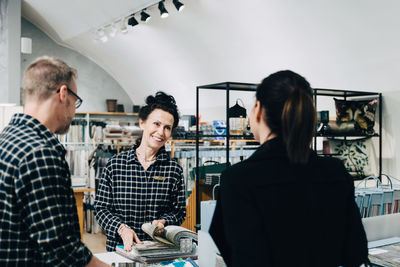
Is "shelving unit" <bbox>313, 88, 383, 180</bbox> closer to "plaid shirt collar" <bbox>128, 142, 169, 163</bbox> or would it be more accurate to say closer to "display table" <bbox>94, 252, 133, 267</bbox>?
"plaid shirt collar" <bbox>128, 142, 169, 163</bbox>

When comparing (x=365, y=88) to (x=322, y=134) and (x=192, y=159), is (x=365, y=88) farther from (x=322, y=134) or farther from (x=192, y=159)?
(x=192, y=159)

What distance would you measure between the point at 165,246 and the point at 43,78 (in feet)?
3.19

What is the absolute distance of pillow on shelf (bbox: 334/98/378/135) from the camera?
4395mm

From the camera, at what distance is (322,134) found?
4418 mm

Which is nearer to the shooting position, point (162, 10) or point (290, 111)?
point (290, 111)

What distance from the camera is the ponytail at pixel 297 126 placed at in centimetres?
109

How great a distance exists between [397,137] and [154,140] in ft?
10.2

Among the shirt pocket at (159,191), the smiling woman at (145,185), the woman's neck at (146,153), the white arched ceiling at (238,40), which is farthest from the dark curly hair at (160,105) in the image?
the white arched ceiling at (238,40)

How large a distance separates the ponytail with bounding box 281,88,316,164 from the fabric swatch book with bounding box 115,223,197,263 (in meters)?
0.90

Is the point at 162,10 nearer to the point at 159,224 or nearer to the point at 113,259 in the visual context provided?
the point at 159,224

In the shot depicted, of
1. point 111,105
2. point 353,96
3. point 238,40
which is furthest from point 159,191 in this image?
point 111,105

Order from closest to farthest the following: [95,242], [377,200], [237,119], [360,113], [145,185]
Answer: [145,185] → [377,200] → [237,119] → [360,113] → [95,242]

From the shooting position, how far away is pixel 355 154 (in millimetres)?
4566

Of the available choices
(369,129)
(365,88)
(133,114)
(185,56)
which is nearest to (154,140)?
(369,129)
